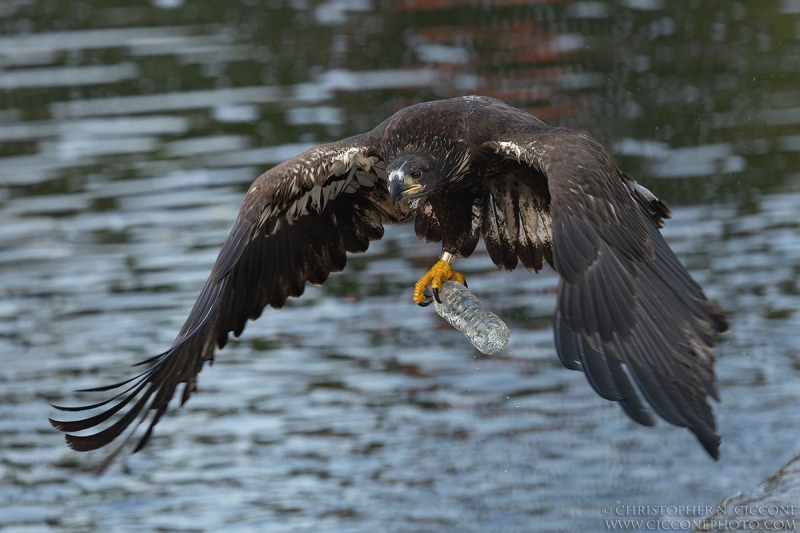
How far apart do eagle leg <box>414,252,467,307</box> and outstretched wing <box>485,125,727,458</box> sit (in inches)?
38.7

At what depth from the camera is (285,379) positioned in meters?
9.38

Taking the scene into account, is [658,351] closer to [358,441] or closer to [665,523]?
[665,523]

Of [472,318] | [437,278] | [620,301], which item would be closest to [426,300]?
[437,278]

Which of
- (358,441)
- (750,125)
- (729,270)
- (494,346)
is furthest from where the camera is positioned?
(750,125)

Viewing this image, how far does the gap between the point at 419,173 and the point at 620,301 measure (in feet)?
4.10

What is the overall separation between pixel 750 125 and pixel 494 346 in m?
7.50

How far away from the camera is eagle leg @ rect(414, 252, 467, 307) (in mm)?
6898

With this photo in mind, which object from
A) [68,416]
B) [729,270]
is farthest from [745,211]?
[68,416]

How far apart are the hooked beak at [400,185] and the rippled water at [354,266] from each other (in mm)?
2119

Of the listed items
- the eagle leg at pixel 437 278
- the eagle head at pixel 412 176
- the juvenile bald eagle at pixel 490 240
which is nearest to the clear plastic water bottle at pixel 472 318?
the eagle leg at pixel 437 278

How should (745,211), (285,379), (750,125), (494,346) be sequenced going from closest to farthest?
(494,346) < (285,379) < (745,211) < (750,125)

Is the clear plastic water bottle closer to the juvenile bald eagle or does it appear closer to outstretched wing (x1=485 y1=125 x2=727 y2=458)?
the juvenile bald eagle

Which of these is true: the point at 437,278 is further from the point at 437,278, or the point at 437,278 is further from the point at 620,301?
the point at 620,301

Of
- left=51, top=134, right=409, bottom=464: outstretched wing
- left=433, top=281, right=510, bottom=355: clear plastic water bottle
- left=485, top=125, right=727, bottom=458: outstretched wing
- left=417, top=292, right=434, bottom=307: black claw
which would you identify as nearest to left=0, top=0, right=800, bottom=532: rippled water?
left=417, top=292, right=434, bottom=307: black claw
